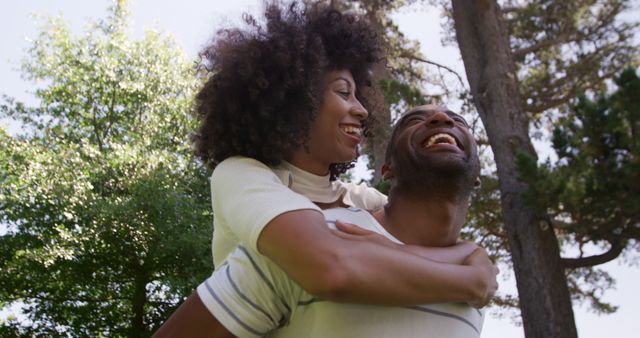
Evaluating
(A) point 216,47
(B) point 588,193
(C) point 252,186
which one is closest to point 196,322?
(C) point 252,186

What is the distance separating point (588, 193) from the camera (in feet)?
31.5

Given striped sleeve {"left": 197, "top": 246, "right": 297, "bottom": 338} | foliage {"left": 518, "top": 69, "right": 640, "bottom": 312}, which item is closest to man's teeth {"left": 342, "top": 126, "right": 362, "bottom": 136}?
striped sleeve {"left": 197, "top": 246, "right": 297, "bottom": 338}

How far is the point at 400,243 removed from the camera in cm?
199

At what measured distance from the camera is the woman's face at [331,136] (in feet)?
7.65

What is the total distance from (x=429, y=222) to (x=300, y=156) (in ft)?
1.50

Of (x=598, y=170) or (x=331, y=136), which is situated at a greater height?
(x=598, y=170)

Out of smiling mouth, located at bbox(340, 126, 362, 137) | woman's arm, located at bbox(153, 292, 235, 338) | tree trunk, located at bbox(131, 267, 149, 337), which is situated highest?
tree trunk, located at bbox(131, 267, 149, 337)

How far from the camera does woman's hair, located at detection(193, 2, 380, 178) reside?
7.60 ft

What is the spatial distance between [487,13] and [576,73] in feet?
9.01

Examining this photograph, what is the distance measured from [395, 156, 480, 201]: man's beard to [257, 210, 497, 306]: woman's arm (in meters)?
0.30

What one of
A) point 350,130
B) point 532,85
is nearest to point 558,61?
point 532,85

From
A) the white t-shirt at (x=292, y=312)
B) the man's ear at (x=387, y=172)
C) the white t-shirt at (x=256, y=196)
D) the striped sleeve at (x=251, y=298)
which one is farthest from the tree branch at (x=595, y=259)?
the striped sleeve at (x=251, y=298)

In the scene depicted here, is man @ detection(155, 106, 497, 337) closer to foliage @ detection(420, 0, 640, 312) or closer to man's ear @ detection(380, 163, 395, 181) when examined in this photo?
man's ear @ detection(380, 163, 395, 181)

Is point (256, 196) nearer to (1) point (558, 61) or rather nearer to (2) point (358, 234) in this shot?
(2) point (358, 234)
